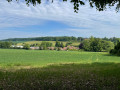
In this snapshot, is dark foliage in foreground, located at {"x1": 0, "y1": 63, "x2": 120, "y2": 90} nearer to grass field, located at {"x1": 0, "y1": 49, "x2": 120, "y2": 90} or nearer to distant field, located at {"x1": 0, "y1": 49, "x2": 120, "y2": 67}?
grass field, located at {"x1": 0, "y1": 49, "x2": 120, "y2": 90}

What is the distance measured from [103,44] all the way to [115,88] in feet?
389

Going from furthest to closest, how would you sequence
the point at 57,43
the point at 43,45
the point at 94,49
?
the point at 57,43 < the point at 43,45 < the point at 94,49

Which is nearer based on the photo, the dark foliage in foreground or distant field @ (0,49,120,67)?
the dark foliage in foreground

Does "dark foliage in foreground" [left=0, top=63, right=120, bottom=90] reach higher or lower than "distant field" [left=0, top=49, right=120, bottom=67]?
higher

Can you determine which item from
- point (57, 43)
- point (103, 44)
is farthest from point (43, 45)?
point (103, 44)

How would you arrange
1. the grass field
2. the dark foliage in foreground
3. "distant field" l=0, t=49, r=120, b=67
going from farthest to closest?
"distant field" l=0, t=49, r=120, b=67
the grass field
the dark foliage in foreground

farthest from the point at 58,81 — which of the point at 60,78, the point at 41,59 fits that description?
the point at 41,59

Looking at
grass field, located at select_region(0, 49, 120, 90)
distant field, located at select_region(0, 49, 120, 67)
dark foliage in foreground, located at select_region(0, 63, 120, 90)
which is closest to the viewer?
dark foliage in foreground, located at select_region(0, 63, 120, 90)

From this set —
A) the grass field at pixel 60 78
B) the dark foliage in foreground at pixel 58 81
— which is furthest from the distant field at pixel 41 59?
the dark foliage in foreground at pixel 58 81

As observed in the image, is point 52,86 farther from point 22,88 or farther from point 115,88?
point 115,88

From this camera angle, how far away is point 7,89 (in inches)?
205

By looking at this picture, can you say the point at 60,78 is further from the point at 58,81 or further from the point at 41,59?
the point at 41,59

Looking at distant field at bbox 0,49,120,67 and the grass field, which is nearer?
the grass field

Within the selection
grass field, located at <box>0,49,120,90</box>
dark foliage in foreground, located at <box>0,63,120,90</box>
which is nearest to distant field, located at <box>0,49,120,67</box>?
grass field, located at <box>0,49,120,90</box>
